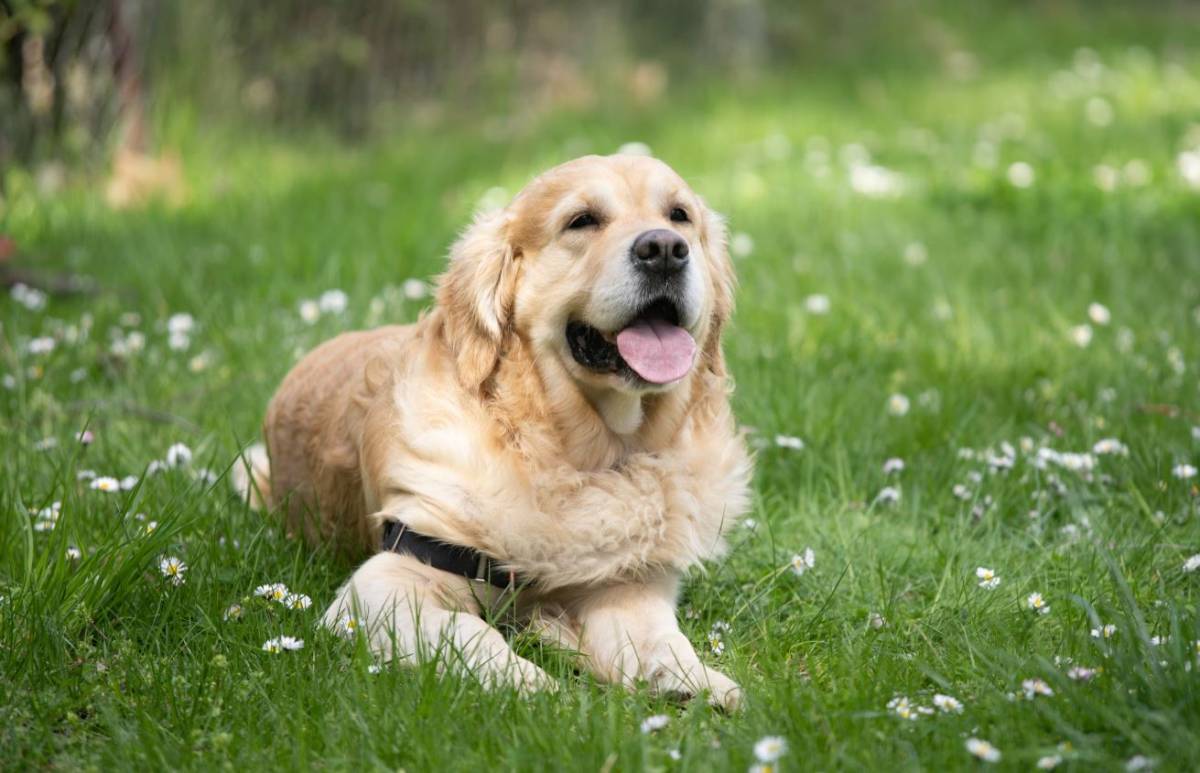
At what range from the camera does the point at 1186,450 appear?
3.82 metres

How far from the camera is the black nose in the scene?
3.04 m

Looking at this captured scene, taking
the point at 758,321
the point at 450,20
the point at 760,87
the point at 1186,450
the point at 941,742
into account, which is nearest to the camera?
the point at 941,742

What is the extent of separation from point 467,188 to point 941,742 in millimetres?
5525

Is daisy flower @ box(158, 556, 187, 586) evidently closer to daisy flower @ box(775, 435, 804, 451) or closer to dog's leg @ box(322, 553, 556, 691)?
dog's leg @ box(322, 553, 556, 691)

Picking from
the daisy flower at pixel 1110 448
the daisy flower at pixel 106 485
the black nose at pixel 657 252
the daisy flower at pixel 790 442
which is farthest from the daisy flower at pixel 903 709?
the daisy flower at pixel 106 485

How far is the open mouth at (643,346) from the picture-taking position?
3066mm

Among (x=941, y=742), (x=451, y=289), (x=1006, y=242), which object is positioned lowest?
(x=1006, y=242)

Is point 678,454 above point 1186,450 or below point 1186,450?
above

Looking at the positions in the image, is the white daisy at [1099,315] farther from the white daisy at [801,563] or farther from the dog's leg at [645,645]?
the dog's leg at [645,645]

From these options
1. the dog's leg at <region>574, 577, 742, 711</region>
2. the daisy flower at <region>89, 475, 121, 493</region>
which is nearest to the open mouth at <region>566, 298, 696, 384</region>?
the dog's leg at <region>574, 577, 742, 711</region>

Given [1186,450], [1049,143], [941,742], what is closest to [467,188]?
[1049,143]

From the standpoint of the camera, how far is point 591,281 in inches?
121

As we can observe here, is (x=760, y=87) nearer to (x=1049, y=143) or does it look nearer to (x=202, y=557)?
(x=1049, y=143)

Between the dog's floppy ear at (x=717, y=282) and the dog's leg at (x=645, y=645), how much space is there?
659 millimetres
